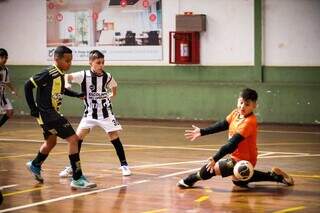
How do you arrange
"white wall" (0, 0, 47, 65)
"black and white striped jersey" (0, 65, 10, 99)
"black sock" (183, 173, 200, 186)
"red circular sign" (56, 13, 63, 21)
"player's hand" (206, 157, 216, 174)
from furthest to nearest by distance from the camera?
1. "white wall" (0, 0, 47, 65)
2. "red circular sign" (56, 13, 63, 21)
3. "black and white striped jersey" (0, 65, 10, 99)
4. "black sock" (183, 173, 200, 186)
5. "player's hand" (206, 157, 216, 174)

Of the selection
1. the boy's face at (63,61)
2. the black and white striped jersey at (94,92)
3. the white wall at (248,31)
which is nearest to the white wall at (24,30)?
the white wall at (248,31)

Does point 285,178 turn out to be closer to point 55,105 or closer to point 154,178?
point 154,178

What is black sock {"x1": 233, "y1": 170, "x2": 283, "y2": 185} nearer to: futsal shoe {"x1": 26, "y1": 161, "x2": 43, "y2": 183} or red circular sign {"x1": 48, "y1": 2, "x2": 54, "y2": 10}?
futsal shoe {"x1": 26, "y1": 161, "x2": 43, "y2": 183}

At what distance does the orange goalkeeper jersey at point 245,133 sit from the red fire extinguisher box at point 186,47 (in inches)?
366

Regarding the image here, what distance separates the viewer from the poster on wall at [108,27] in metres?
18.4

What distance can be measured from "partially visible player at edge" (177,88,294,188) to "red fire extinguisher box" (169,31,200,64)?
9274 millimetres

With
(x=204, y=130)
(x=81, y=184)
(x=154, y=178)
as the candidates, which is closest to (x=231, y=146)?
(x=204, y=130)

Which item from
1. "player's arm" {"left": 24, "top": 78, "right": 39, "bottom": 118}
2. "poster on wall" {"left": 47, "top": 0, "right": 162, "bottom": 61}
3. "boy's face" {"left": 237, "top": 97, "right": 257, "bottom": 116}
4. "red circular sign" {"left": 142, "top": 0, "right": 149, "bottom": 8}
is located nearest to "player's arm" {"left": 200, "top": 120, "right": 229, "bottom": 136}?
"boy's face" {"left": 237, "top": 97, "right": 257, "bottom": 116}

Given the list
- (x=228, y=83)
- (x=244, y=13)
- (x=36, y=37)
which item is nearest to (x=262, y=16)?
(x=244, y=13)

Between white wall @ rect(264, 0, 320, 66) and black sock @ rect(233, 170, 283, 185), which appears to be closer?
black sock @ rect(233, 170, 283, 185)

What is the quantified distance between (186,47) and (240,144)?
9.56 meters

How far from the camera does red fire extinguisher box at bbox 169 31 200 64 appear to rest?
17692mm

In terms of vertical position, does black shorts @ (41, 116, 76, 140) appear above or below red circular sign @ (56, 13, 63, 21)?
below

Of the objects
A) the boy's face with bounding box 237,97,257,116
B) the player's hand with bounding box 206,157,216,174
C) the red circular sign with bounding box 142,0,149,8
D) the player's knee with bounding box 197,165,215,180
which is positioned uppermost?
the red circular sign with bounding box 142,0,149,8
